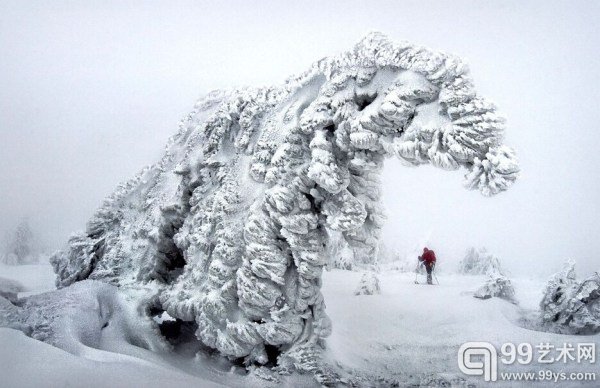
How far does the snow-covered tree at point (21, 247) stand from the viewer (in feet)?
13.6

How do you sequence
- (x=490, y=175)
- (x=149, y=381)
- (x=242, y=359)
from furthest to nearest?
1. (x=242, y=359)
2. (x=490, y=175)
3. (x=149, y=381)

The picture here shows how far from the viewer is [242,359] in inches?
132

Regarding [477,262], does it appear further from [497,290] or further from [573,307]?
[573,307]

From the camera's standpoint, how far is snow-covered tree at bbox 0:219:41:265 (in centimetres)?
415

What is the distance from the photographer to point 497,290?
15.7 ft

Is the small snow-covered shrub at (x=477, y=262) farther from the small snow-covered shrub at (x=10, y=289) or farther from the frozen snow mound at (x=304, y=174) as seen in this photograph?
the small snow-covered shrub at (x=10, y=289)

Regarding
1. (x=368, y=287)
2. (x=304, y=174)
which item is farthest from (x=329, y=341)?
(x=368, y=287)

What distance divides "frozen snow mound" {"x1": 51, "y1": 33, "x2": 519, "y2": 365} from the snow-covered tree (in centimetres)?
143

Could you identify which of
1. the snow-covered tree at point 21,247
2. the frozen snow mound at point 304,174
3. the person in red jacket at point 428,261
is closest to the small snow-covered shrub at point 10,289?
the snow-covered tree at point 21,247

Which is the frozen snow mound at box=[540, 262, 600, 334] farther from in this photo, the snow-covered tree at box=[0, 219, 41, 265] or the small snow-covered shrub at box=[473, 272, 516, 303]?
the snow-covered tree at box=[0, 219, 41, 265]

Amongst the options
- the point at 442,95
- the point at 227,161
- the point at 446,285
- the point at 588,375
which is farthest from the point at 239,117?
the point at 446,285

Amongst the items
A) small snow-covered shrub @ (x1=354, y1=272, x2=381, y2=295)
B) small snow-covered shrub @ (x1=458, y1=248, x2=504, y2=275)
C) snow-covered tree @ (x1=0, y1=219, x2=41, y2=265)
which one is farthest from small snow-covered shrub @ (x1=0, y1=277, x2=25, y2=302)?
small snow-covered shrub @ (x1=458, y1=248, x2=504, y2=275)

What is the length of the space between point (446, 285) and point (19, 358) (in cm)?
477

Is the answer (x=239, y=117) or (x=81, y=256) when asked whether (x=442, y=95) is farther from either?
(x=81, y=256)
